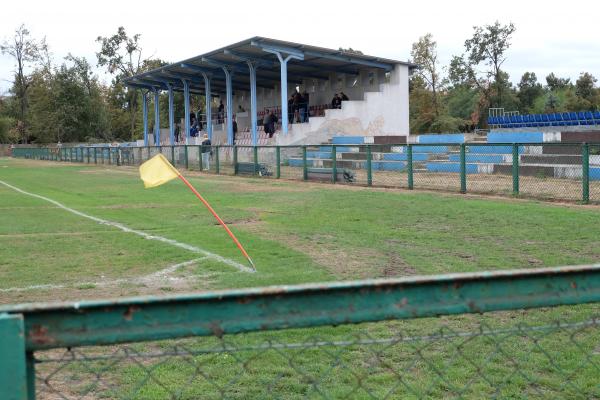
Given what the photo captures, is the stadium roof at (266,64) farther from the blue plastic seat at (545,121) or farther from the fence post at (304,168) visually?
the fence post at (304,168)

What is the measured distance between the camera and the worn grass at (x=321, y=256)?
5016 mm

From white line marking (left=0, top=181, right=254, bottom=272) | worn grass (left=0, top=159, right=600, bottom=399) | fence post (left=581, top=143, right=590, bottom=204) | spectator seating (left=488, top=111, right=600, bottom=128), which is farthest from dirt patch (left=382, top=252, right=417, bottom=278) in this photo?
spectator seating (left=488, top=111, right=600, bottom=128)

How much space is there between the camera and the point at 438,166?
23.3 m

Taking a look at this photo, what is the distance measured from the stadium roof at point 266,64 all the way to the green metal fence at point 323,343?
32122mm

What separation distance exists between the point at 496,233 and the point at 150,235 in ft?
19.5

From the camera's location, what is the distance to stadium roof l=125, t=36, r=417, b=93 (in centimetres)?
3784

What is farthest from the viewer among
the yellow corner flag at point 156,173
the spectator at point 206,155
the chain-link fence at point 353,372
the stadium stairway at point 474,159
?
the spectator at point 206,155

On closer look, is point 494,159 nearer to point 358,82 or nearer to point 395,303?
point 395,303

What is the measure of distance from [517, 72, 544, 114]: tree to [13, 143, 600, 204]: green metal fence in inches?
1965

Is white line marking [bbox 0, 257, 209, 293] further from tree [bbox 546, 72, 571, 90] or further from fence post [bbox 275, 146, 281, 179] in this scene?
tree [bbox 546, 72, 571, 90]

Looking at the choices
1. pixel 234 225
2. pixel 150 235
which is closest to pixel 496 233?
pixel 234 225

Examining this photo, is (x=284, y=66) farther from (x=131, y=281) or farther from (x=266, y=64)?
(x=131, y=281)

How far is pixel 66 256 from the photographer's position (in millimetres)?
10406

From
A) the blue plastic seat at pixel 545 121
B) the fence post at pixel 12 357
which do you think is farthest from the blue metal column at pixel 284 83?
the fence post at pixel 12 357
